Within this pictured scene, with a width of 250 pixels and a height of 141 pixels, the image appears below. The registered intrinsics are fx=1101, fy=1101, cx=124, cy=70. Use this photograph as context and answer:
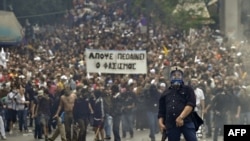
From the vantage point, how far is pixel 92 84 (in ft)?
84.3

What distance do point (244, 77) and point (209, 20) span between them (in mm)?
18056

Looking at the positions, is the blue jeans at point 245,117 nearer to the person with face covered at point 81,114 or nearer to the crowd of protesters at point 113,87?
the crowd of protesters at point 113,87

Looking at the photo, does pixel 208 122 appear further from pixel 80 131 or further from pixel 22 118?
pixel 22 118

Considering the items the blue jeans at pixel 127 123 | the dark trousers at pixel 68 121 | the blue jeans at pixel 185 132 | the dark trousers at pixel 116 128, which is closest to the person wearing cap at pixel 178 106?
the blue jeans at pixel 185 132

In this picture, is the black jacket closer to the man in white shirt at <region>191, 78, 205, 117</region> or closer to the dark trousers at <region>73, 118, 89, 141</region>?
the dark trousers at <region>73, 118, 89, 141</region>

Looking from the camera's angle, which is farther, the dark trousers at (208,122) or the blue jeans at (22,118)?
the blue jeans at (22,118)

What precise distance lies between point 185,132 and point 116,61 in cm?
1401

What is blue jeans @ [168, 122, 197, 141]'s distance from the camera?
14.4 m

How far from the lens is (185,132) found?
14.4 meters

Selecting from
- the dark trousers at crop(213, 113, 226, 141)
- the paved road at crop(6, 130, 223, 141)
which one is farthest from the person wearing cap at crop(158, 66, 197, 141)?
the paved road at crop(6, 130, 223, 141)

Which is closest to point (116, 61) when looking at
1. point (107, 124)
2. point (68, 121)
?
point (107, 124)

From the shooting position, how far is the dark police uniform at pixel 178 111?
567 inches

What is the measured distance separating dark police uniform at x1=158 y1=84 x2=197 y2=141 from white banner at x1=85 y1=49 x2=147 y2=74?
1347 cm

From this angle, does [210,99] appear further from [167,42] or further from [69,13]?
[69,13]
